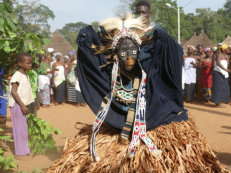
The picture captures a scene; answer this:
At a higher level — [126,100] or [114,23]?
[114,23]

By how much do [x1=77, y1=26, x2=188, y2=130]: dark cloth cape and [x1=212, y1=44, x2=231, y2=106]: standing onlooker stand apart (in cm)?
648

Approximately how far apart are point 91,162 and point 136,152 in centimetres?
52

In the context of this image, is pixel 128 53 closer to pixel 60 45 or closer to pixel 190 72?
pixel 190 72

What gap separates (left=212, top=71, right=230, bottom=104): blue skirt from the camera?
368 inches

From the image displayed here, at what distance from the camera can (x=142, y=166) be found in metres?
2.86

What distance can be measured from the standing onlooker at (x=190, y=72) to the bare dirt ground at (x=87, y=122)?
2.06 feet

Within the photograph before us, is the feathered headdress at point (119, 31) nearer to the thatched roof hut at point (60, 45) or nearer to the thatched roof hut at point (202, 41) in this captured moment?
the thatched roof hut at point (60, 45)

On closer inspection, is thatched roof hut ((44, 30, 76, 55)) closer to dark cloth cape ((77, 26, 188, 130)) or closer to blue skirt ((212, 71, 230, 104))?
blue skirt ((212, 71, 230, 104))

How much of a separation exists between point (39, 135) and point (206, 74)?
7215 mm

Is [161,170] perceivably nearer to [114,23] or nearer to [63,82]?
[114,23]

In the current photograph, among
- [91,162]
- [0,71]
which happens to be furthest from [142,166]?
[0,71]

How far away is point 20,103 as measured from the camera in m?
4.26

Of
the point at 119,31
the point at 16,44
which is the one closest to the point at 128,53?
the point at 119,31

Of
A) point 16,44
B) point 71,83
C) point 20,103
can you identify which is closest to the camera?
point 20,103
